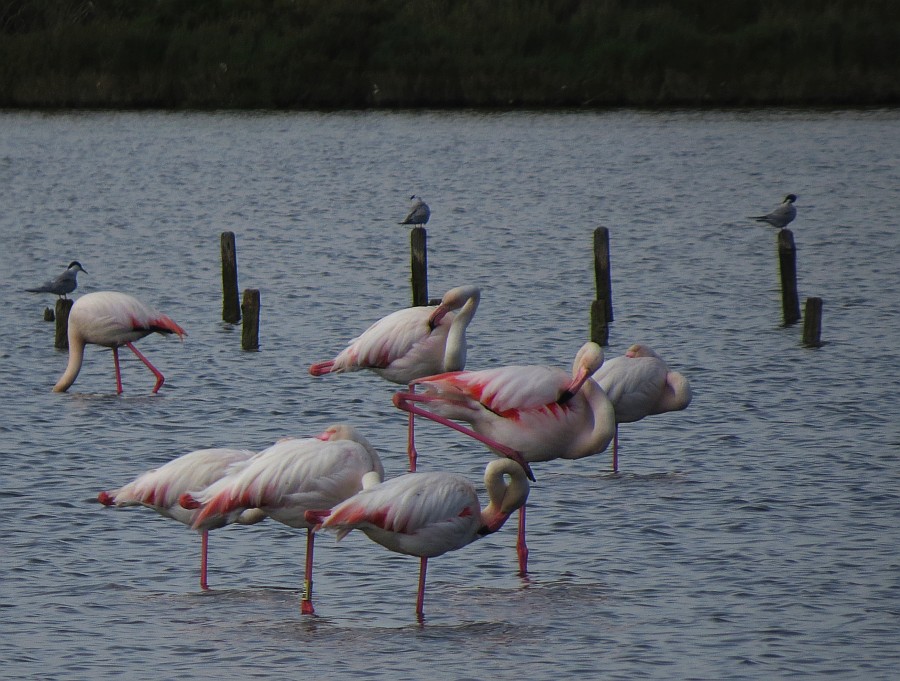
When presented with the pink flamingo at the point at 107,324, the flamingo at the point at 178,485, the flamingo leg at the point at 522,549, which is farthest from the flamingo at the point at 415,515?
the pink flamingo at the point at 107,324

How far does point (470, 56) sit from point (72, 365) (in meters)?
41.9

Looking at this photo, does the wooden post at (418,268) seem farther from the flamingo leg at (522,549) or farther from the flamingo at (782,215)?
the flamingo leg at (522,549)

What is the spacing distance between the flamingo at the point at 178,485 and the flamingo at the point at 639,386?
13.4 feet

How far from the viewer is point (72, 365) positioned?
17.2m

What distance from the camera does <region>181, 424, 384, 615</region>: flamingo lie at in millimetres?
9625

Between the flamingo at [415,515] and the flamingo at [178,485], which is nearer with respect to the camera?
the flamingo at [415,515]

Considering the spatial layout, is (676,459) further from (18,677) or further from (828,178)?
(828,178)

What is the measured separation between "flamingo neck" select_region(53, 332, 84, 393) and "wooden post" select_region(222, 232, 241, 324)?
11.9ft

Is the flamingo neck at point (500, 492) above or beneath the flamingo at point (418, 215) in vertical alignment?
beneath

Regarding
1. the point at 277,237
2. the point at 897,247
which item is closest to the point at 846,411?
the point at 897,247

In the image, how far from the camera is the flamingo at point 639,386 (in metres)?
13.3

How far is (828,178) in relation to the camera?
42625 millimetres

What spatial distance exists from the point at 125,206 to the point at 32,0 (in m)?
29.7

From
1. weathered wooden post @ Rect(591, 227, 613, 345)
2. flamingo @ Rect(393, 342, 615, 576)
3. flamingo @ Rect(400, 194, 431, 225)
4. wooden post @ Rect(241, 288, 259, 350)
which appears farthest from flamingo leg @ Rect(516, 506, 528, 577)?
flamingo @ Rect(400, 194, 431, 225)
